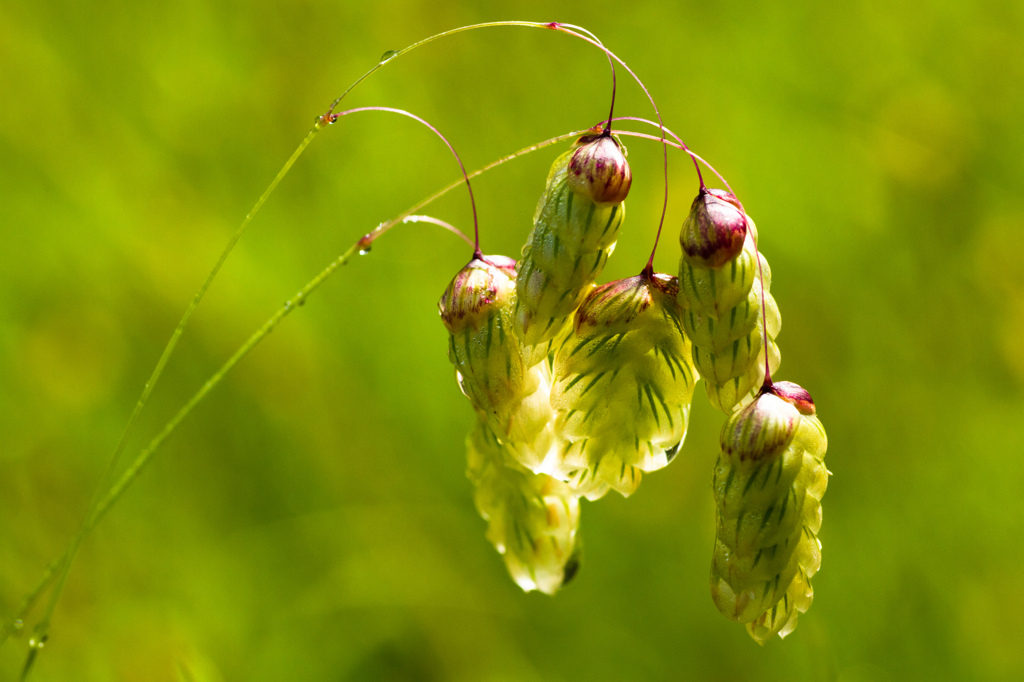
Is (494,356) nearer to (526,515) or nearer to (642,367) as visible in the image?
(642,367)

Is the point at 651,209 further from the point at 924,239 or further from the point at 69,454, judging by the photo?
the point at 69,454

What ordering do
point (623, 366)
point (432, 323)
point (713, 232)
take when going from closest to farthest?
1. point (713, 232)
2. point (623, 366)
3. point (432, 323)

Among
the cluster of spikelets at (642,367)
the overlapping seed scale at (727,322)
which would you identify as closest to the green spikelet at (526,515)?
the cluster of spikelets at (642,367)

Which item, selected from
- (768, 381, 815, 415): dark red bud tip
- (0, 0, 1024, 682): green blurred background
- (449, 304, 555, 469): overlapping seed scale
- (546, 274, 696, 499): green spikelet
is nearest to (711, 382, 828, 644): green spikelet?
(768, 381, 815, 415): dark red bud tip

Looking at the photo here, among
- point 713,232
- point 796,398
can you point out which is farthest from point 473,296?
point 796,398

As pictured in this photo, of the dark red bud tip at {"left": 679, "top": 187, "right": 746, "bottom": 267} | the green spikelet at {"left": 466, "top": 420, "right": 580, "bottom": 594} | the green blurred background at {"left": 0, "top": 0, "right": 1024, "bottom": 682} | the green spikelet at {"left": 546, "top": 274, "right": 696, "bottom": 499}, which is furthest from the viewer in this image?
the green blurred background at {"left": 0, "top": 0, "right": 1024, "bottom": 682}

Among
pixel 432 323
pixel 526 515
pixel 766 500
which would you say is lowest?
pixel 432 323

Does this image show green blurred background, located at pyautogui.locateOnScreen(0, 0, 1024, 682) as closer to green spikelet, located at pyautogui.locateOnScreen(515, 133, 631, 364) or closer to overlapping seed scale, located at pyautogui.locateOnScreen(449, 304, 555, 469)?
overlapping seed scale, located at pyautogui.locateOnScreen(449, 304, 555, 469)
